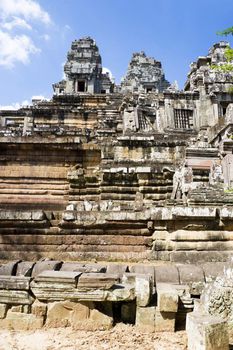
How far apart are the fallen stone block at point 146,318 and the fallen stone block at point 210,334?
0.60 m

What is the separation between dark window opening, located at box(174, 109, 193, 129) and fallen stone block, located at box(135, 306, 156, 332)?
20394mm

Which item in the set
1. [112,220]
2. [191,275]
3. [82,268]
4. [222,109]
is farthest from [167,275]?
[222,109]

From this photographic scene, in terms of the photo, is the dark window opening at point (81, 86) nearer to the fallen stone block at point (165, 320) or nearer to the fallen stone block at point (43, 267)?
the fallen stone block at point (43, 267)

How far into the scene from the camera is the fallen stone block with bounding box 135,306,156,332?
3451 mm

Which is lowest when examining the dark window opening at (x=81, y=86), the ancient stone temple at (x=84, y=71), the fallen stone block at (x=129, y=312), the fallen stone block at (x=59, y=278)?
the fallen stone block at (x=129, y=312)

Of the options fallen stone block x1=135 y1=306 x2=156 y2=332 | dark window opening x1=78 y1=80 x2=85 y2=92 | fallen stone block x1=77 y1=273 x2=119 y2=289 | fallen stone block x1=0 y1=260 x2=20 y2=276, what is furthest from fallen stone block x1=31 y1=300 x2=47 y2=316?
dark window opening x1=78 y1=80 x2=85 y2=92

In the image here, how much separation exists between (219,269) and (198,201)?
7.19 feet

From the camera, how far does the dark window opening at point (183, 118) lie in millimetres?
23125

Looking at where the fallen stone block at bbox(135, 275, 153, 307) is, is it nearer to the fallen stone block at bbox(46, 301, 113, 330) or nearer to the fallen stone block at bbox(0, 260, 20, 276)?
the fallen stone block at bbox(46, 301, 113, 330)

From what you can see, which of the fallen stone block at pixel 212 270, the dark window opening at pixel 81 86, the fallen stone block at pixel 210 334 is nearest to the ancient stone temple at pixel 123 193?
the fallen stone block at pixel 212 270

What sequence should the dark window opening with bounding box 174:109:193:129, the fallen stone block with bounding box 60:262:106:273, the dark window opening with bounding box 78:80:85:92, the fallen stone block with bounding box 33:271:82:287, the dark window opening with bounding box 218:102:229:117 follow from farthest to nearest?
the dark window opening with bounding box 78:80:85:92, the dark window opening with bounding box 218:102:229:117, the dark window opening with bounding box 174:109:193:129, the fallen stone block with bounding box 60:262:106:273, the fallen stone block with bounding box 33:271:82:287

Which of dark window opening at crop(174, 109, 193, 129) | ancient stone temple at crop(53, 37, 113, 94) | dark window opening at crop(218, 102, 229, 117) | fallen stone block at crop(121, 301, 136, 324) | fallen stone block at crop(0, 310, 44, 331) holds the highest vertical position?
ancient stone temple at crop(53, 37, 113, 94)

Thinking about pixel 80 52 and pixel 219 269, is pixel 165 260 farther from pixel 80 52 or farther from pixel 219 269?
pixel 80 52

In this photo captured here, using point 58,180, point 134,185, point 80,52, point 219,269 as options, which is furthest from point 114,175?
point 80,52
